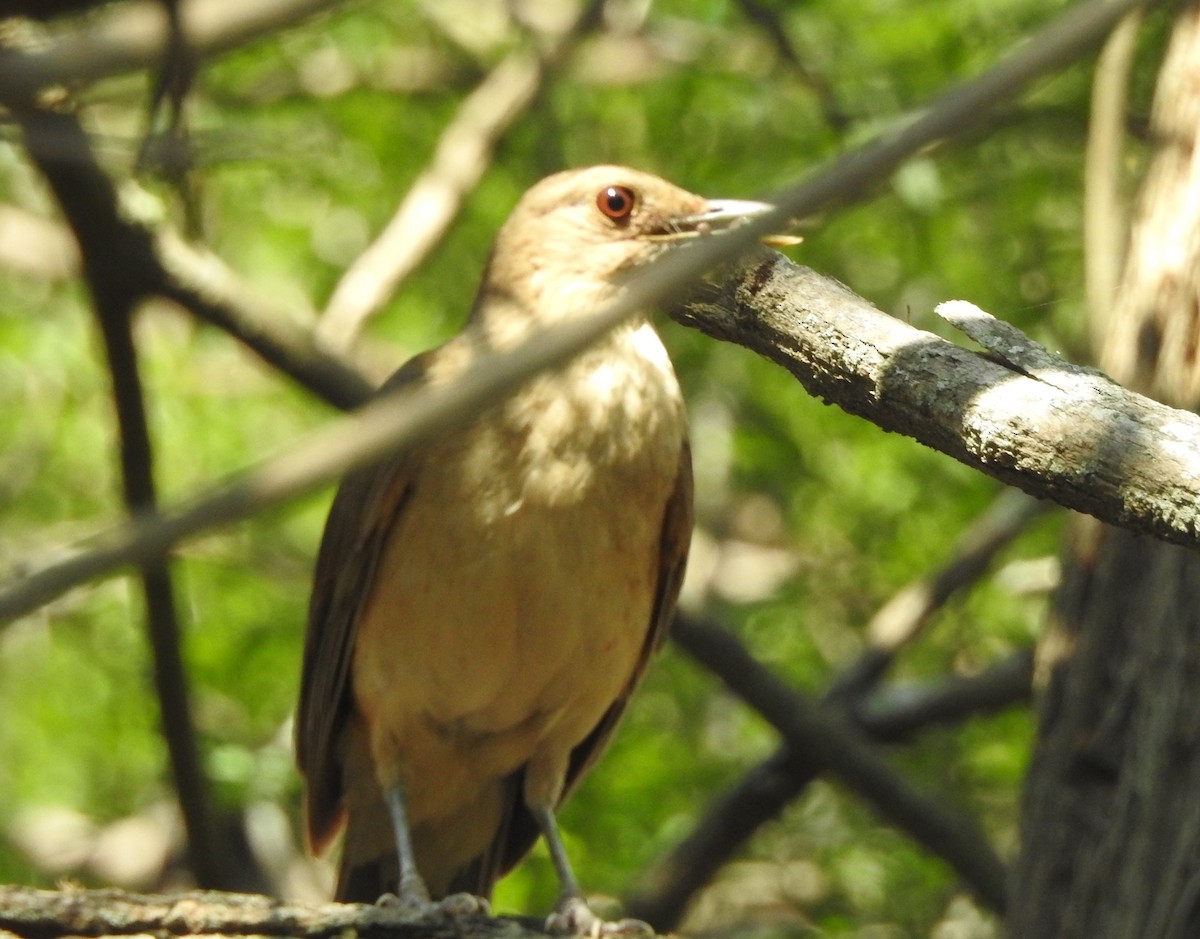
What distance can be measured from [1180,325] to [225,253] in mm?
5647

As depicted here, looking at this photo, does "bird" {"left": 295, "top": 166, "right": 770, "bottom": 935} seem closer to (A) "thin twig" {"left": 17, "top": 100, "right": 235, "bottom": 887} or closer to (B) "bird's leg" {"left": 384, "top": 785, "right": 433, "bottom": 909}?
(B) "bird's leg" {"left": 384, "top": 785, "right": 433, "bottom": 909}

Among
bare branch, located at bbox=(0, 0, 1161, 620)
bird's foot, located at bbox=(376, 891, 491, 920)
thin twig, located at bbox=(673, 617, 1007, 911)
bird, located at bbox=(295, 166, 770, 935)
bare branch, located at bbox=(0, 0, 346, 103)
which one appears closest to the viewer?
bare branch, located at bbox=(0, 0, 1161, 620)

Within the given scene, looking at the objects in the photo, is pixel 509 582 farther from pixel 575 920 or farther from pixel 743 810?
pixel 743 810

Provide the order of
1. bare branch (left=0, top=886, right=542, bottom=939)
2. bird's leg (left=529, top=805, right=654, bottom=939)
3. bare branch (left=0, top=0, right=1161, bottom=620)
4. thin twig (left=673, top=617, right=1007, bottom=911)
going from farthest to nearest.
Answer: thin twig (left=673, top=617, right=1007, bottom=911)
bird's leg (left=529, top=805, right=654, bottom=939)
bare branch (left=0, top=886, right=542, bottom=939)
bare branch (left=0, top=0, right=1161, bottom=620)

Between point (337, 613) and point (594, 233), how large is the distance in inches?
59.3

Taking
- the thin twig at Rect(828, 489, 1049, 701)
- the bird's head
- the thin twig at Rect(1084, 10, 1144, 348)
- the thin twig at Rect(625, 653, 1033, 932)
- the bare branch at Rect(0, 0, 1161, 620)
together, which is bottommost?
the thin twig at Rect(625, 653, 1033, 932)

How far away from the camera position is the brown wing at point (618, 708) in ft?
18.8

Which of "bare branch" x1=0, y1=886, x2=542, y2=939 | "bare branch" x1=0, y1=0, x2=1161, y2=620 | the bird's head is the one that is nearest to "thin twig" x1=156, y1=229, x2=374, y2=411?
the bird's head

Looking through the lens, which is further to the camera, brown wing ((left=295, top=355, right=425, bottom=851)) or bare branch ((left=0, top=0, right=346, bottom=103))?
brown wing ((left=295, top=355, right=425, bottom=851))

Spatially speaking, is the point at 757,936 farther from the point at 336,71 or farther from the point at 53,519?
the point at 336,71

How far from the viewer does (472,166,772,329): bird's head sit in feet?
18.9

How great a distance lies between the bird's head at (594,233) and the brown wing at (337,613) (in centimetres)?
50

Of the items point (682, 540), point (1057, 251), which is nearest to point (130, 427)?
point (682, 540)

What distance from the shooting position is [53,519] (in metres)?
8.42
